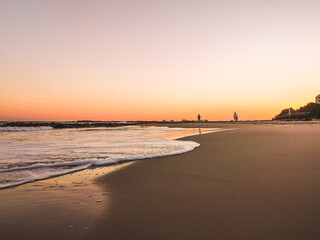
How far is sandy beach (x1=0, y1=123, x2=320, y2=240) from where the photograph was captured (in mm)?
2668

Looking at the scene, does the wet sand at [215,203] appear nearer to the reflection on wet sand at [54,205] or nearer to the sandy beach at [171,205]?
the sandy beach at [171,205]

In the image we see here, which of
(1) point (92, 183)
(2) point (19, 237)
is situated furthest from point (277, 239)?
(1) point (92, 183)

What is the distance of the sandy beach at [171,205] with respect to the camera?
267 cm

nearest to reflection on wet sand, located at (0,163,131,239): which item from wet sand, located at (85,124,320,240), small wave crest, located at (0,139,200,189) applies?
wet sand, located at (85,124,320,240)

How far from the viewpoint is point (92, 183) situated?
4.98 metres

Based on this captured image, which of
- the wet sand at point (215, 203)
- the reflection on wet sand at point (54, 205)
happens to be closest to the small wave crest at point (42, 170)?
the reflection on wet sand at point (54, 205)

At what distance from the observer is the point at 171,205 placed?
3.48m

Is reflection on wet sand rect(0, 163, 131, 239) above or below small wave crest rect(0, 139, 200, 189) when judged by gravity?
below

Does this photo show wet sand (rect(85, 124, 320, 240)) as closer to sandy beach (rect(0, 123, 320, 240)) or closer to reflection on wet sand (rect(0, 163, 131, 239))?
sandy beach (rect(0, 123, 320, 240))

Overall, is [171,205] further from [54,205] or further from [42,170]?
[42,170]

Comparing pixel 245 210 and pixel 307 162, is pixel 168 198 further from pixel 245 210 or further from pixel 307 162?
pixel 307 162

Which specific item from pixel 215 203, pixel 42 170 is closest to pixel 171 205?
pixel 215 203

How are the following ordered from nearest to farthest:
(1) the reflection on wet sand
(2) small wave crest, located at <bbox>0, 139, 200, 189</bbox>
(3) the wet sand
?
(3) the wet sand, (1) the reflection on wet sand, (2) small wave crest, located at <bbox>0, 139, 200, 189</bbox>

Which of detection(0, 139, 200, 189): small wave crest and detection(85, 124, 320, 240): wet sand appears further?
detection(0, 139, 200, 189): small wave crest
